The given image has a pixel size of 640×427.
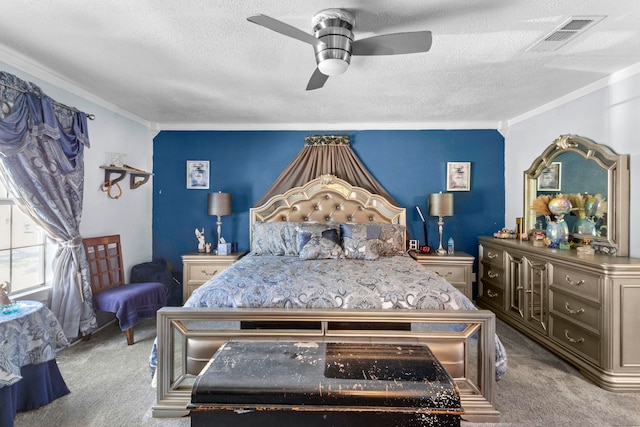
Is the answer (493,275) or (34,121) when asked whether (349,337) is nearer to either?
(493,275)

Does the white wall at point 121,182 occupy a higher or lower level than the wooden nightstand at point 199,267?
higher

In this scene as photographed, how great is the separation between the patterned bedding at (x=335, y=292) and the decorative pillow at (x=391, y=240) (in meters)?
0.96

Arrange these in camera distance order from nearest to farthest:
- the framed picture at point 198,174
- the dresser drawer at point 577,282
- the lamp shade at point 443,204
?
1. the dresser drawer at point 577,282
2. the lamp shade at point 443,204
3. the framed picture at point 198,174

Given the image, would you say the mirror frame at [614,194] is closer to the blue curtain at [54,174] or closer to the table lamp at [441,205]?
the table lamp at [441,205]

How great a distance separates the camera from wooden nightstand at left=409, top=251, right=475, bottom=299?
148 inches

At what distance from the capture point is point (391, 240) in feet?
11.7

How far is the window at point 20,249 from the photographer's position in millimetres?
2596

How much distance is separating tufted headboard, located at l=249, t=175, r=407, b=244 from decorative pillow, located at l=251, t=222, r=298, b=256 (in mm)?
402

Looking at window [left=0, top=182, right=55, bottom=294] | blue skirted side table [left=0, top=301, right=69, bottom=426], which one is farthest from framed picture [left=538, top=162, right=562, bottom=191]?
window [left=0, top=182, right=55, bottom=294]

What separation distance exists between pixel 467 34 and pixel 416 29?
0.36 m

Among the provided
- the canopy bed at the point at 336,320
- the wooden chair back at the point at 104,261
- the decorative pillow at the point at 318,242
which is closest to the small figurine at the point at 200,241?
the wooden chair back at the point at 104,261

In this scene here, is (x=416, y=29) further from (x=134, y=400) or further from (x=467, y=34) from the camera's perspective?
(x=134, y=400)

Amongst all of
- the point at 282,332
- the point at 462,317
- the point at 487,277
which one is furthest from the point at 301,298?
the point at 487,277

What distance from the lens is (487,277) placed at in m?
3.89
